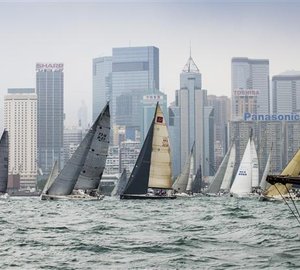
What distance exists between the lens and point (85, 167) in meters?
121

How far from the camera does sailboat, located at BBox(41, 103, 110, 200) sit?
12050 cm

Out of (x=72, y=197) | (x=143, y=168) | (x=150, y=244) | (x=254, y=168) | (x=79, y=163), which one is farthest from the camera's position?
(x=254, y=168)

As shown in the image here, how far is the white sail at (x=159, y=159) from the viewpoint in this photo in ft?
415

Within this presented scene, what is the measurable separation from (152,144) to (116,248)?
8161 cm

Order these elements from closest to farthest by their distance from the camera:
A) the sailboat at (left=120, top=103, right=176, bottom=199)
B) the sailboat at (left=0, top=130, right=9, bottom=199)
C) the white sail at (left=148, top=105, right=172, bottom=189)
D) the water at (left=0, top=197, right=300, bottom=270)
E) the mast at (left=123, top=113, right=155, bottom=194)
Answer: the water at (left=0, top=197, right=300, bottom=270), the mast at (left=123, top=113, right=155, bottom=194), the sailboat at (left=120, top=103, right=176, bottom=199), the white sail at (left=148, top=105, right=172, bottom=189), the sailboat at (left=0, top=130, right=9, bottom=199)

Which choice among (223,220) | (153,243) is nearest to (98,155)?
(223,220)

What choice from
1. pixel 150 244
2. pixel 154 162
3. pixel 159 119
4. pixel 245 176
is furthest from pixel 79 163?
pixel 150 244

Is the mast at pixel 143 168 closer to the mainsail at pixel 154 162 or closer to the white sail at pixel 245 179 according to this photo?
the mainsail at pixel 154 162

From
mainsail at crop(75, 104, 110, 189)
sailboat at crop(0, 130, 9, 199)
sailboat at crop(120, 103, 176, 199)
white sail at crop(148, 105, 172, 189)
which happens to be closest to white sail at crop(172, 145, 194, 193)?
sailboat at crop(0, 130, 9, 199)

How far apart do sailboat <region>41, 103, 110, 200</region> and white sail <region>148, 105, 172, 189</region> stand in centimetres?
651

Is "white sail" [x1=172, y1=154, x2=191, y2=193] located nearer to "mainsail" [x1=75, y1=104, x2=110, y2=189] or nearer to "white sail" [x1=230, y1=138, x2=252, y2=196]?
"white sail" [x1=230, y1=138, x2=252, y2=196]

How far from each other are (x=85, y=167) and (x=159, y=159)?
34.7ft

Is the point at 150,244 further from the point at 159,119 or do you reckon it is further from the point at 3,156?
the point at 3,156

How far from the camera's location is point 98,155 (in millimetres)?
122125
